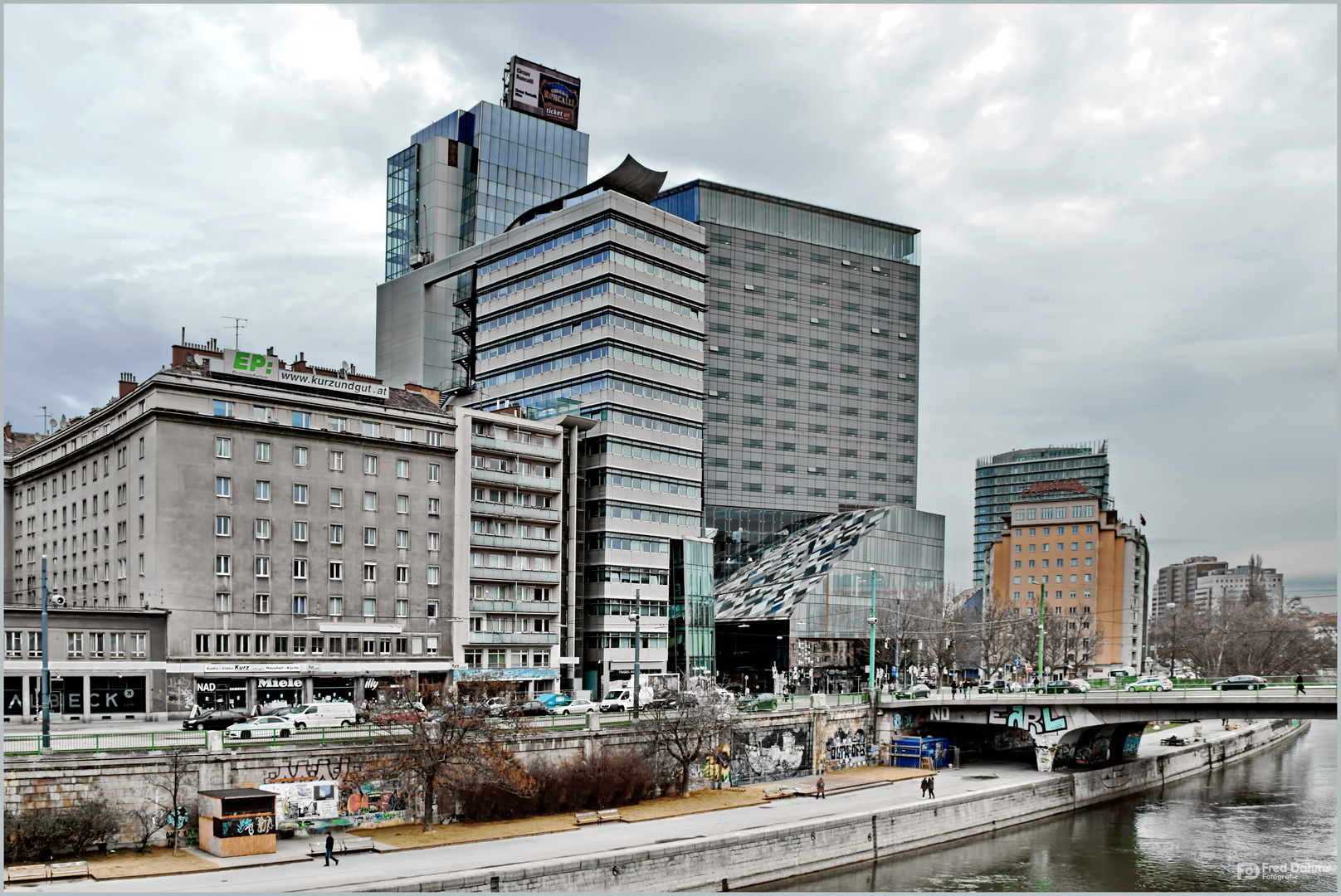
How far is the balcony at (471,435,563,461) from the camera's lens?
90938mm

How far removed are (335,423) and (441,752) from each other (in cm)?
3734

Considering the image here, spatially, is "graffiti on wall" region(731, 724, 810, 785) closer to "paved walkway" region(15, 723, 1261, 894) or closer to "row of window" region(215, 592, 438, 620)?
"paved walkway" region(15, 723, 1261, 894)

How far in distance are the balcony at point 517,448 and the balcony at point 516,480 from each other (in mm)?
1665

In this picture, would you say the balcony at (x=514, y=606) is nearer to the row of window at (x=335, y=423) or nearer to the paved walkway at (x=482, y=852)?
the row of window at (x=335, y=423)

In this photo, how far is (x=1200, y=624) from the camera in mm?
186000

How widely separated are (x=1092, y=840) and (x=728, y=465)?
10706 cm

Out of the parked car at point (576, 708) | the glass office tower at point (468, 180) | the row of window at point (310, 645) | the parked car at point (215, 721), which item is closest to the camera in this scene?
the parked car at point (215, 721)

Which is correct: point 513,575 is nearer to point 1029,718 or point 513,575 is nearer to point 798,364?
point 1029,718

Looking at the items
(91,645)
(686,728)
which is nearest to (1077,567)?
(686,728)

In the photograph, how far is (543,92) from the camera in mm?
167000

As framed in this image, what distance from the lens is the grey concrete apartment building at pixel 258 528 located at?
7325cm

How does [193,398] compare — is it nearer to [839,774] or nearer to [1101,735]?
[839,774]

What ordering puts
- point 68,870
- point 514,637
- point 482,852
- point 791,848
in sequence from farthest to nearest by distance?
point 514,637
point 791,848
point 482,852
point 68,870

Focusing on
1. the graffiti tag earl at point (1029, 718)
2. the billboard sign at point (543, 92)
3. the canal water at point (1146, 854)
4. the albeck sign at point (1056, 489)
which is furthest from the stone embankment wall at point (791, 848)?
the billboard sign at point (543, 92)
